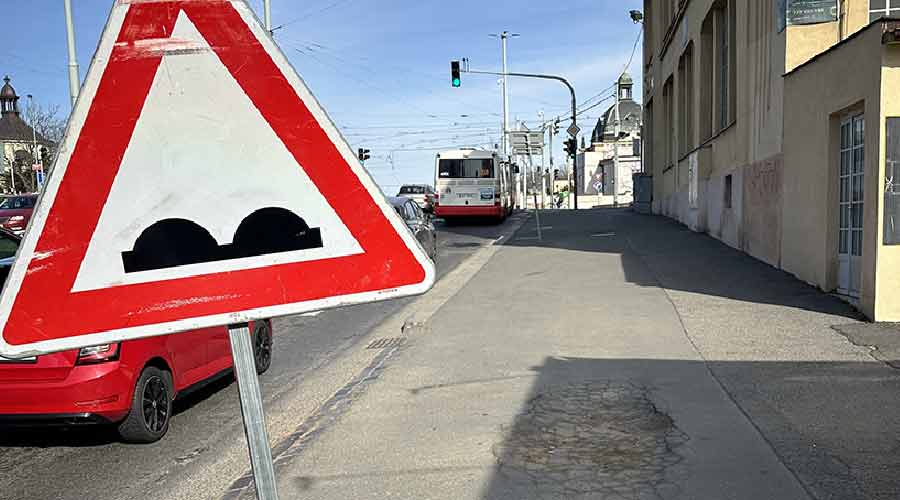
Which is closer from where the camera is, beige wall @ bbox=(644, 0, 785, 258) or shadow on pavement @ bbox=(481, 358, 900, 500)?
shadow on pavement @ bbox=(481, 358, 900, 500)

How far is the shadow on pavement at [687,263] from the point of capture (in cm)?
1030

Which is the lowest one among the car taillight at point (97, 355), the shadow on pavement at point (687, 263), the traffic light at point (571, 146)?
the shadow on pavement at point (687, 263)

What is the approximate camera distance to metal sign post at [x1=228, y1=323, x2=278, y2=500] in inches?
81.4

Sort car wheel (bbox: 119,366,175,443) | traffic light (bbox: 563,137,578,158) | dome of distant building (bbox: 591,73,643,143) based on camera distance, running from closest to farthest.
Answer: car wheel (bbox: 119,366,175,443)
traffic light (bbox: 563,137,578,158)
dome of distant building (bbox: 591,73,643,143)

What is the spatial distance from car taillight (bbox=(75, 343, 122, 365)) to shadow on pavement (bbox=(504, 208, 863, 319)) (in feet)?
25.4

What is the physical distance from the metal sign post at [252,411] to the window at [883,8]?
41.6ft

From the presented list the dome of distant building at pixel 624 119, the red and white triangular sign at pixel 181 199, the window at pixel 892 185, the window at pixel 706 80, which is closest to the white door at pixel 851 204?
the window at pixel 892 185

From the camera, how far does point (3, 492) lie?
4617 millimetres

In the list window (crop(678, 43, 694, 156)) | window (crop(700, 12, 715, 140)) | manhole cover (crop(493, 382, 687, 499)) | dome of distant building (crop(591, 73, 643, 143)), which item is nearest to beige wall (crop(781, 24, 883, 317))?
manhole cover (crop(493, 382, 687, 499))

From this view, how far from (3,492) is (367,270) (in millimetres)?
3662

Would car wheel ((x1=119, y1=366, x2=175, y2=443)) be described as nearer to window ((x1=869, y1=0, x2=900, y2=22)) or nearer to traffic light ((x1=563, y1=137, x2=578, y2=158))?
window ((x1=869, y1=0, x2=900, y2=22))

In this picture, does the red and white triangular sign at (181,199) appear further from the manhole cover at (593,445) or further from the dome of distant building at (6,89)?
the dome of distant building at (6,89)

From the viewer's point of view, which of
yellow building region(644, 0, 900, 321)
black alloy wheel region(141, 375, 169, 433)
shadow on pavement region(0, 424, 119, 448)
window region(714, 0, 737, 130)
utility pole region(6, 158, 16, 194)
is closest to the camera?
black alloy wheel region(141, 375, 169, 433)

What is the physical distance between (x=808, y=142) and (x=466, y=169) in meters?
21.5
